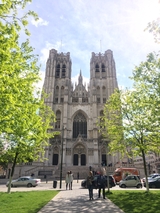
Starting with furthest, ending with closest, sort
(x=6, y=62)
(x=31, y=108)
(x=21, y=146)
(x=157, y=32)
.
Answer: (x=21, y=146)
(x=31, y=108)
(x=157, y=32)
(x=6, y=62)

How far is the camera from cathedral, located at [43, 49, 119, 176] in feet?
121

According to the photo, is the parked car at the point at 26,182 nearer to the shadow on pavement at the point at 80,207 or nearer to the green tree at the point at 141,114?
the green tree at the point at 141,114

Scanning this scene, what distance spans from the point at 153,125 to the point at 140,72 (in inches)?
169

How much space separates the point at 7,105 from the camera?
659cm

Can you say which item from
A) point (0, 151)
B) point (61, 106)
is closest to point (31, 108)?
point (0, 151)

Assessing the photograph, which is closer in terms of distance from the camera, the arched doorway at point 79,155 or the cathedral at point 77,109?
the cathedral at point 77,109

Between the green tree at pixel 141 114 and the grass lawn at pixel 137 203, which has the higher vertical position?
the green tree at pixel 141 114

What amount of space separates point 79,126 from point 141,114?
2893cm

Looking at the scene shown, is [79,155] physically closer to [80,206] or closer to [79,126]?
[79,126]

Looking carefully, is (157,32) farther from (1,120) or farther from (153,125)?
(1,120)

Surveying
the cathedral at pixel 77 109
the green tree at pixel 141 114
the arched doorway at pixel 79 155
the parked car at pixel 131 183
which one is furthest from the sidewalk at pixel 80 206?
the arched doorway at pixel 79 155

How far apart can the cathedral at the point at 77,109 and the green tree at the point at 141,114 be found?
18952 mm

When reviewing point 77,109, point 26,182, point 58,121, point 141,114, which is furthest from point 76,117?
point 141,114

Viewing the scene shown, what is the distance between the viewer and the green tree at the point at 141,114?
11977mm
